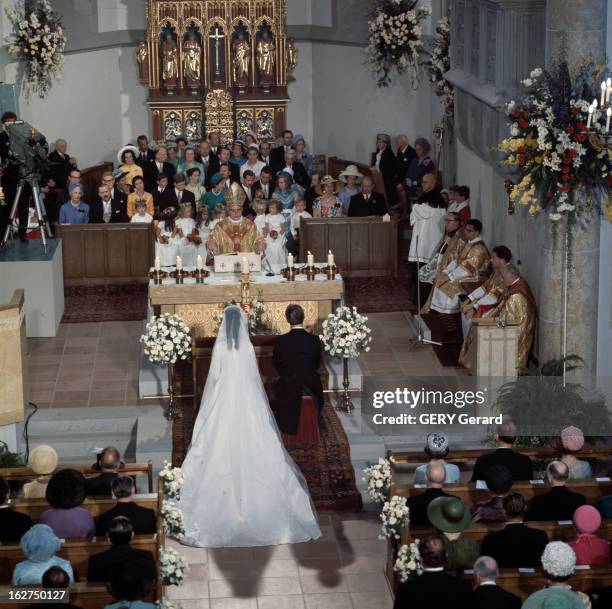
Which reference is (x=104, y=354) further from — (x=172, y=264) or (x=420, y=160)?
(x=420, y=160)

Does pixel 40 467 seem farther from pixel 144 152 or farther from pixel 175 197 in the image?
pixel 144 152

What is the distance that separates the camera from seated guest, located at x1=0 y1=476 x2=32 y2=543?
34.2 ft

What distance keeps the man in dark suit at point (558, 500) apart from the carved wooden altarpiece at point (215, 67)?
16947 millimetres

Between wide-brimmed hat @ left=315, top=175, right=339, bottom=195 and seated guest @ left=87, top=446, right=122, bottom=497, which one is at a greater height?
wide-brimmed hat @ left=315, top=175, right=339, bottom=195

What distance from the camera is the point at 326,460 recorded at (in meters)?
14.4

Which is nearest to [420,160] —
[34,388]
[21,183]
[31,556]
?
[21,183]

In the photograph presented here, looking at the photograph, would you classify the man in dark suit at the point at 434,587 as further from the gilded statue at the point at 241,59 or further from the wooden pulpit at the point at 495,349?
the gilded statue at the point at 241,59

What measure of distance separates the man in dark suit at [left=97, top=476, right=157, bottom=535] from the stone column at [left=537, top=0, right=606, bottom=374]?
5.87 metres

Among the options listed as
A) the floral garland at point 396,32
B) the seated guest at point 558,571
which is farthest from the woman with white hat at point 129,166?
the seated guest at point 558,571

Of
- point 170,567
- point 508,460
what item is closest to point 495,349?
point 508,460

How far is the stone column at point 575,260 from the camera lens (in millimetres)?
14156

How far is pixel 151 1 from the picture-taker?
1023 inches

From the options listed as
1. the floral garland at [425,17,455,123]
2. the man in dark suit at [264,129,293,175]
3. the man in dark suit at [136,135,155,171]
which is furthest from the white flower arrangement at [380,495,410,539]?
the man in dark suit at [136,135,155,171]

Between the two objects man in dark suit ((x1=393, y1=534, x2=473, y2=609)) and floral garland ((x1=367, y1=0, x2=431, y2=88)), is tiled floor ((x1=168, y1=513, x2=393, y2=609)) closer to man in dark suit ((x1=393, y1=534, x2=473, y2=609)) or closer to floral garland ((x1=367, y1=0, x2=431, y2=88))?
man in dark suit ((x1=393, y1=534, x2=473, y2=609))
